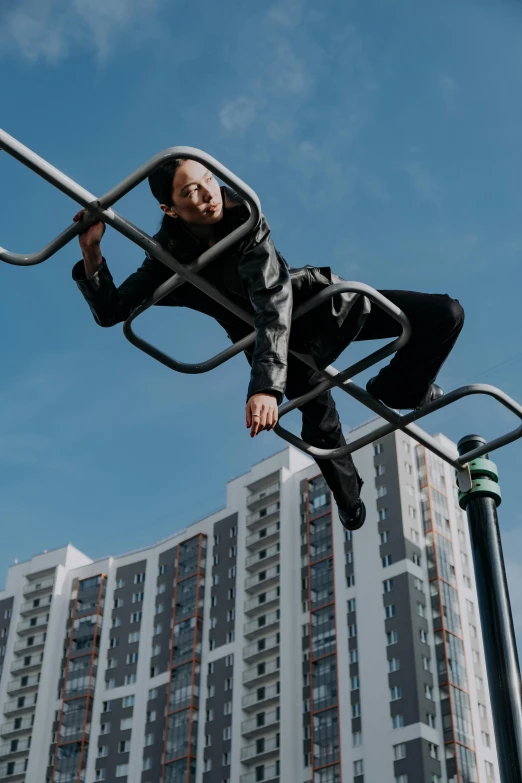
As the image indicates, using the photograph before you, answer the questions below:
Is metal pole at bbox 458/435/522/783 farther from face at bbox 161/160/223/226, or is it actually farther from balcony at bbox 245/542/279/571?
balcony at bbox 245/542/279/571

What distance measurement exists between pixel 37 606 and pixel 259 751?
69.1 ft

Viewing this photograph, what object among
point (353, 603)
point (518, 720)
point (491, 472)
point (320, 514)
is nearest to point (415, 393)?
point (491, 472)

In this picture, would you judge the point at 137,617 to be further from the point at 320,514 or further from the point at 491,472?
the point at 491,472

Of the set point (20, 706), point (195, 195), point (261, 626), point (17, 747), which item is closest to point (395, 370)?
point (195, 195)

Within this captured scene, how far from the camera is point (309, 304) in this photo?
Answer: 14.2 ft

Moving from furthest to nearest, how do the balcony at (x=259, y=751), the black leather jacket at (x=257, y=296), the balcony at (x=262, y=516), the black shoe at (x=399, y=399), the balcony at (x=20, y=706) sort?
1. the balcony at (x=20, y=706)
2. the balcony at (x=262, y=516)
3. the balcony at (x=259, y=751)
4. the black shoe at (x=399, y=399)
5. the black leather jacket at (x=257, y=296)

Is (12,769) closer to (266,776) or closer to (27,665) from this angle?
(27,665)

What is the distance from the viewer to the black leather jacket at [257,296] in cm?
404

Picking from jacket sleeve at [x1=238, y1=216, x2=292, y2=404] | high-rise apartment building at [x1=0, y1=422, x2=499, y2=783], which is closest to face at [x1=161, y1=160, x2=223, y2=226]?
jacket sleeve at [x1=238, y1=216, x2=292, y2=404]

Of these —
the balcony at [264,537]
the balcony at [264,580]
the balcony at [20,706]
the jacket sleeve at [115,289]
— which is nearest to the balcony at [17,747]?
the balcony at [20,706]

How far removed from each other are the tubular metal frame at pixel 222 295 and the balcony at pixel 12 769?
193 ft

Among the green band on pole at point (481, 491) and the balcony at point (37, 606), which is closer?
the green band on pole at point (481, 491)

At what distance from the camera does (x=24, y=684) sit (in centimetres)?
6116

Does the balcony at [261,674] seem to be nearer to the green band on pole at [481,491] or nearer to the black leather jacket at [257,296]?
the green band on pole at [481,491]
